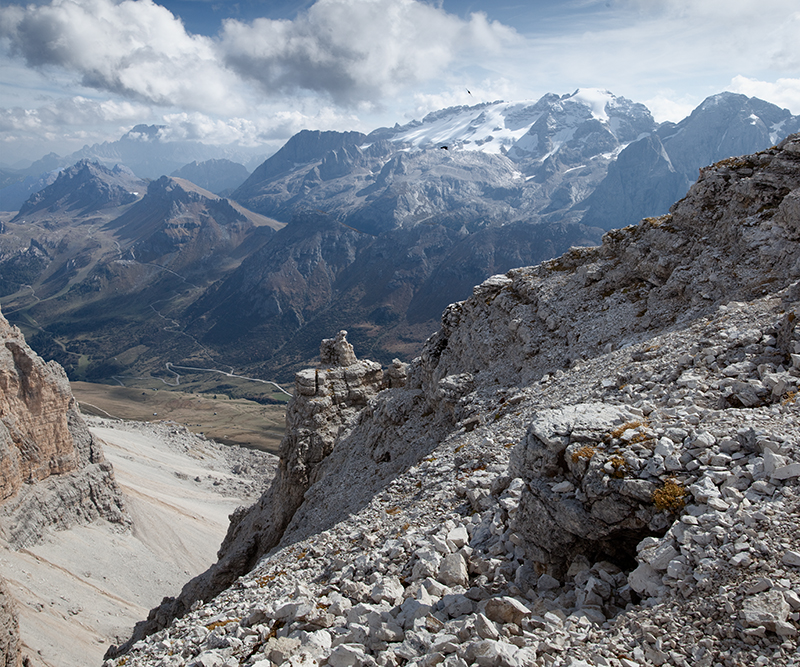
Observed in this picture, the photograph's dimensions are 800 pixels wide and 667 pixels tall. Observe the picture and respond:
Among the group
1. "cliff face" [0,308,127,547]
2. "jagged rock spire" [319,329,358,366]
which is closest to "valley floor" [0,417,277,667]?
"cliff face" [0,308,127,547]

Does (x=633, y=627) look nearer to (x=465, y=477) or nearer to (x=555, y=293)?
(x=465, y=477)

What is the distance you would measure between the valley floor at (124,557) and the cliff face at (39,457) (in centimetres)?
294

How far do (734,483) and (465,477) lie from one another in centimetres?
943

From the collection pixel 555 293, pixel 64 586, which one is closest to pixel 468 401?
pixel 555 293

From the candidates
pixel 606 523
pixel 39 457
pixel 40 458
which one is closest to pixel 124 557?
pixel 40 458

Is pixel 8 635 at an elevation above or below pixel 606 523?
below

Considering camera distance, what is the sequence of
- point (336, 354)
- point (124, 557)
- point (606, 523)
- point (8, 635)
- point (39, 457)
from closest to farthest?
point (606, 523), point (8, 635), point (336, 354), point (39, 457), point (124, 557)

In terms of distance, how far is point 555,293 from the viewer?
32.9m

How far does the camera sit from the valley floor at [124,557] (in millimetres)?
50781

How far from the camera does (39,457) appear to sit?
7638cm

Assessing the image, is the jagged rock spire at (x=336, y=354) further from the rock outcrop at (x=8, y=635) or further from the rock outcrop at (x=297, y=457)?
the rock outcrop at (x=8, y=635)

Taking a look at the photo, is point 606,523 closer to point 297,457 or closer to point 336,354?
point 297,457

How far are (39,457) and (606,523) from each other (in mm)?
88164

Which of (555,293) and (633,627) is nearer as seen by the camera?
(633,627)
